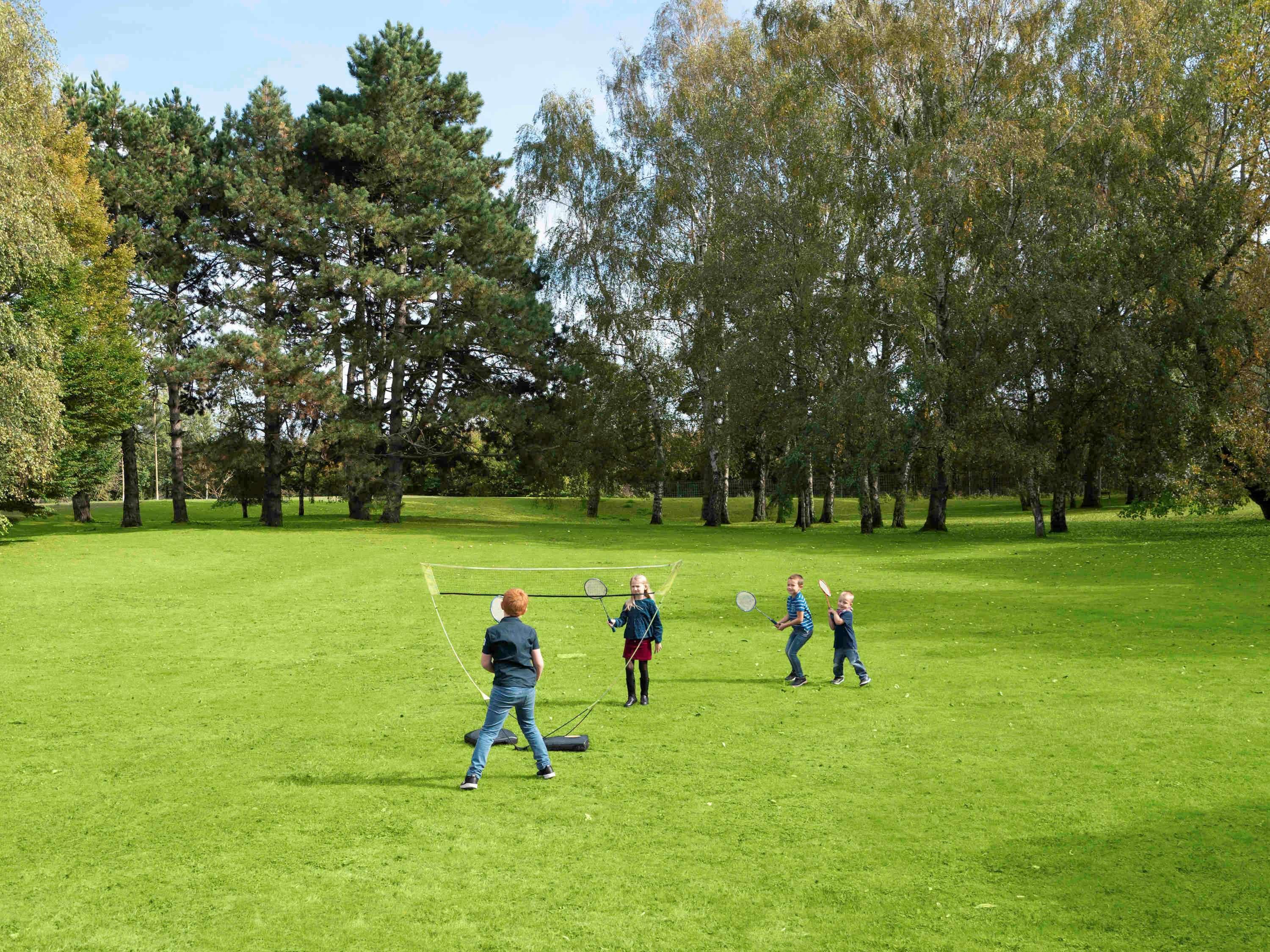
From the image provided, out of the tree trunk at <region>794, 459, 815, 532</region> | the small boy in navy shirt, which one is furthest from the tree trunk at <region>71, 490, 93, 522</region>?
the small boy in navy shirt

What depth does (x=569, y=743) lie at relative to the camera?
11898mm

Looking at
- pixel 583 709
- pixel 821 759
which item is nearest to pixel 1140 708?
pixel 821 759

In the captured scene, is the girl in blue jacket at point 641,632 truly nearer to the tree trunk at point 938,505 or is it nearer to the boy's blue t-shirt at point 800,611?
the boy's blue t-shirt at point 800,611

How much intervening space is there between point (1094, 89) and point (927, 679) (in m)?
41.1

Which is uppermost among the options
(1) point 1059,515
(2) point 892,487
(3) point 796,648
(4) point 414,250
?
(4) point 414,250

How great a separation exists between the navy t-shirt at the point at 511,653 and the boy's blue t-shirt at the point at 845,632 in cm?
619

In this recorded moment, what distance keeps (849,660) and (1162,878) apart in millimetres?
7832

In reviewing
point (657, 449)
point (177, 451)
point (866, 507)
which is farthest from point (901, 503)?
point (177, 451)

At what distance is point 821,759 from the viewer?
11461 mm

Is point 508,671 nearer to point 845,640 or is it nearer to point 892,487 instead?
point 845,640

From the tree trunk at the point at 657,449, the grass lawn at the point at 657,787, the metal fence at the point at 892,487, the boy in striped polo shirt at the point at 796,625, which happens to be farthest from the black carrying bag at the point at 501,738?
the metal fence at the point at 892,487

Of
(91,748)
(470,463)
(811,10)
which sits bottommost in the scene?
(91,748)

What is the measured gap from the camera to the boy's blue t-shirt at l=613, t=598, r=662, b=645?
13961 millimetres

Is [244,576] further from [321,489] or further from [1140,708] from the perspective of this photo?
[321,489]
